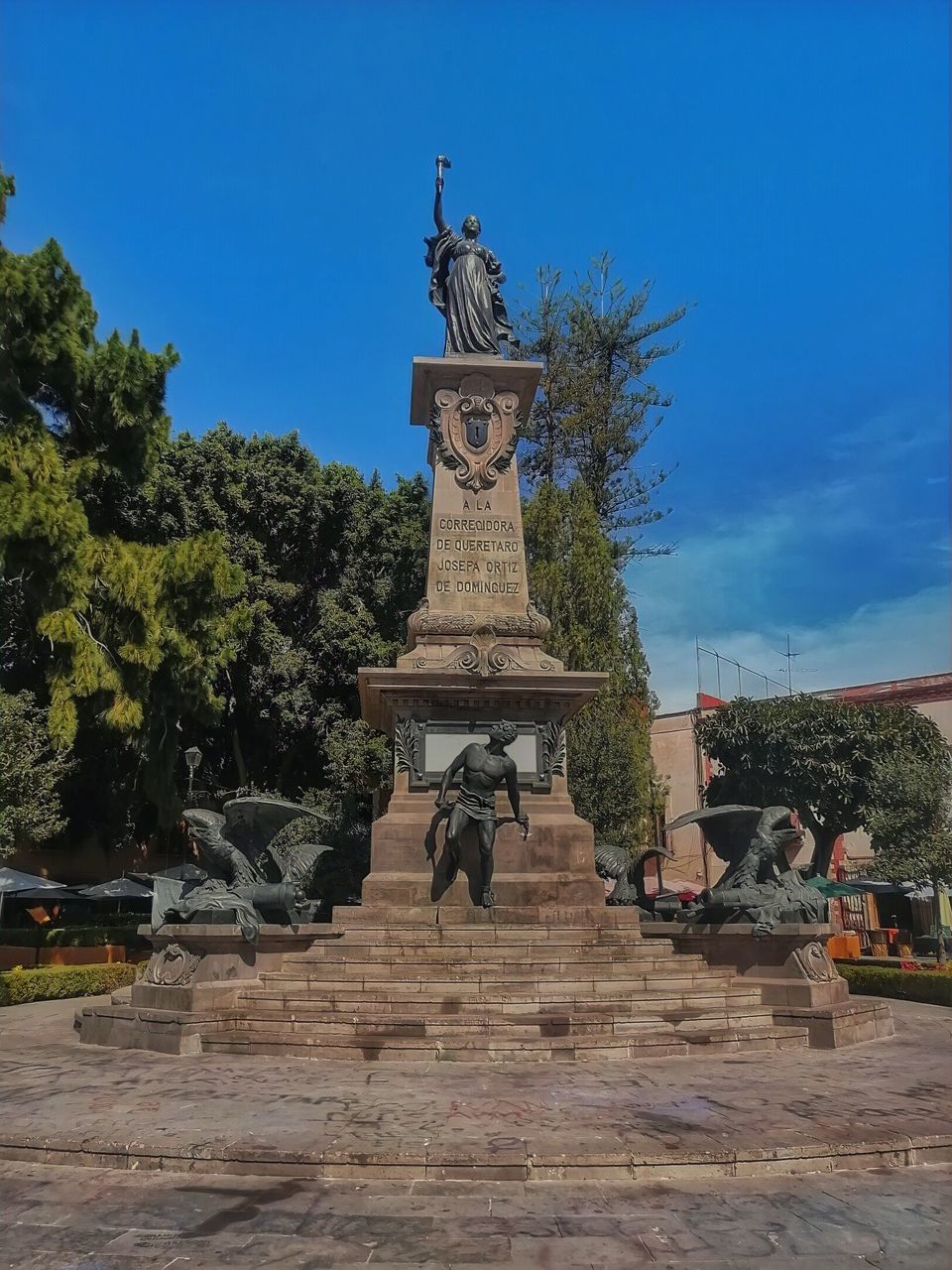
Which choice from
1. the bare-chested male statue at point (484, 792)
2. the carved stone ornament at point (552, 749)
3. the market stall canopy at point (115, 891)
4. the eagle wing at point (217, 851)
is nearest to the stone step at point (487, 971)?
the eagle wing at point (217, 851)

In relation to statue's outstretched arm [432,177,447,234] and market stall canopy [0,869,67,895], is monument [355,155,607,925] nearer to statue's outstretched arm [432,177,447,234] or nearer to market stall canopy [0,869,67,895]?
statue's outstretched arm [432,177,447,234]

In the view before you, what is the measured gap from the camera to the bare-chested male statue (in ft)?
40.1

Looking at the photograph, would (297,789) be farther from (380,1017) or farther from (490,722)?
(380,1017)

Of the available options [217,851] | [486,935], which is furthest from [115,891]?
[486,935]

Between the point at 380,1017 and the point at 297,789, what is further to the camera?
the point at 297,789

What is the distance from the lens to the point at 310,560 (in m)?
29.2

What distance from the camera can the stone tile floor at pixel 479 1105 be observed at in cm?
556

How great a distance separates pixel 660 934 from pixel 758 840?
1.75 meters

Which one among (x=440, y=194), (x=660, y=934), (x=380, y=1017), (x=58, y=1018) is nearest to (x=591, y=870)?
(x=660, y=934)

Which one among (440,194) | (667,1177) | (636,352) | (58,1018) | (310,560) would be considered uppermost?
(636,352)

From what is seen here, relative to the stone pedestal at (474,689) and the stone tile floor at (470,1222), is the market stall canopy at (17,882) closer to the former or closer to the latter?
the stone pedestal at (474,689)

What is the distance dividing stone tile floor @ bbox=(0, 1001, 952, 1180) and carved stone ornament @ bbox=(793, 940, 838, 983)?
3.91ft

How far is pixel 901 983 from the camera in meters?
15.1

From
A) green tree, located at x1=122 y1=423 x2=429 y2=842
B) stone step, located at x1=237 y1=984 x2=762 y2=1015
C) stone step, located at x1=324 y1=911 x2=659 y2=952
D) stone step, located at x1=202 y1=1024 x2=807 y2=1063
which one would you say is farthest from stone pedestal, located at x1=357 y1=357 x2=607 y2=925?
green tree, located at x1=122 y1=423 x2=429 y2=842
